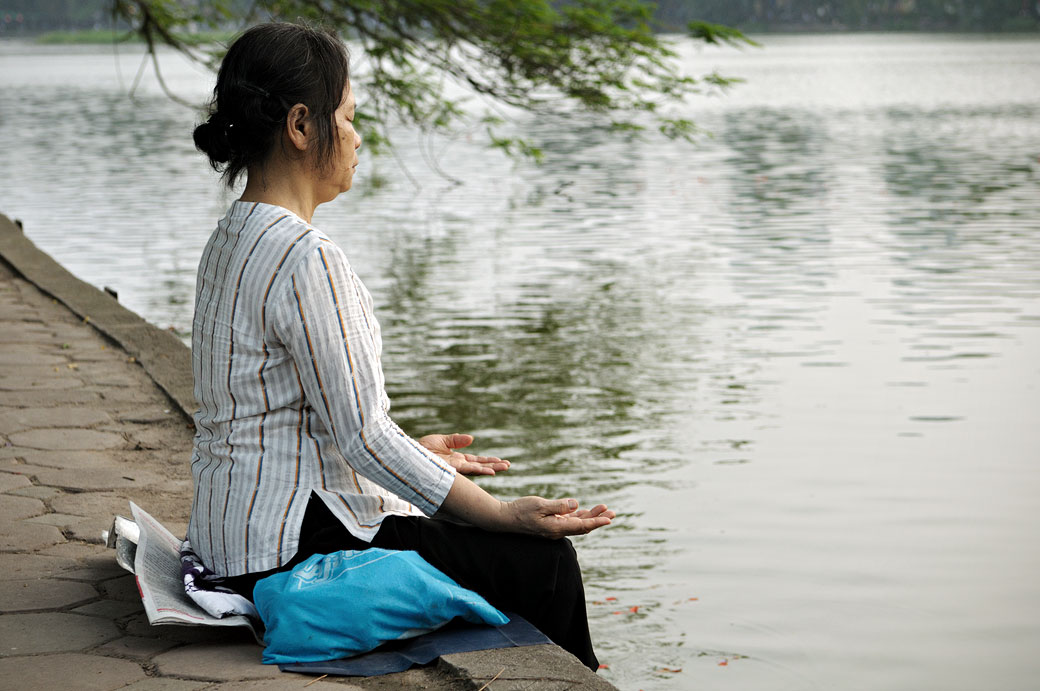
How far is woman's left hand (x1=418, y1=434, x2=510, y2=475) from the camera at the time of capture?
117 inches

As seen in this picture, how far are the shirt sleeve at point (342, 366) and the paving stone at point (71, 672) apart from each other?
0.66 meters

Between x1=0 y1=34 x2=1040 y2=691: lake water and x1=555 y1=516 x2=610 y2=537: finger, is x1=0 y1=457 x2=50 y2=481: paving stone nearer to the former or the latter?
x1=0 y1=34 x2=1040 y2=691: lake water

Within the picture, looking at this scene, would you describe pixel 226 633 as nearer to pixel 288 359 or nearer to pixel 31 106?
pixel 288 359

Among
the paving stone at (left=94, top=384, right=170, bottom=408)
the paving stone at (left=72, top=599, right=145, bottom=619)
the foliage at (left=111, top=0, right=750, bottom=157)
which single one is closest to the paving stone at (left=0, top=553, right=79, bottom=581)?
the paving stone at (left=72, top=599, right=145, bottom=619)

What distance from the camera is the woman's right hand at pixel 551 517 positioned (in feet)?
8.49

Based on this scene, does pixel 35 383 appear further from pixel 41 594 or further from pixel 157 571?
pixel 157 571

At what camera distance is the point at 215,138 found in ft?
8.90

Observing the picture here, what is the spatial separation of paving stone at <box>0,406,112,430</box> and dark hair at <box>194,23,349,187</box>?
2570 millimetres

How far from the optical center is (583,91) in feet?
28.3

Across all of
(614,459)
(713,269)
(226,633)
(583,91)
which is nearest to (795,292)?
(713,269)

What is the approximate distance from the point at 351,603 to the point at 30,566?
123cm

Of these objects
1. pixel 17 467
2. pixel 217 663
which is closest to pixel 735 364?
pixel 17 467

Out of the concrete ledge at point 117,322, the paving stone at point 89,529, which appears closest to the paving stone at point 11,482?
the paving stone at point 89,529

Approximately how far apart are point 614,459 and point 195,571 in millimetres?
3896
